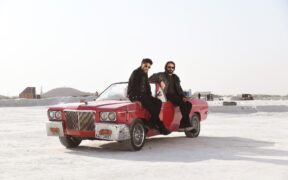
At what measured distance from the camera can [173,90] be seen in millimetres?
10523

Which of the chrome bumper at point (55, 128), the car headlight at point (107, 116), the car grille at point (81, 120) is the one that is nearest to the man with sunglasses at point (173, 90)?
the car headlight at point (107, 116)

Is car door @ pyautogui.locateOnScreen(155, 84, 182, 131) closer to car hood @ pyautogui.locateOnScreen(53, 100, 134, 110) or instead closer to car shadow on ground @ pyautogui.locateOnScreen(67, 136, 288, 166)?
car shadow on ground @ pyautogui.locateOnScreen(67, 136, 288, 166)

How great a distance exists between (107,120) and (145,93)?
3.72 ft

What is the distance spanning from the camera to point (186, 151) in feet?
29.1

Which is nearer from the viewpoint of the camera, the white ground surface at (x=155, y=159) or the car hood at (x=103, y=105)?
the white ground surface at (x=155, y=159)

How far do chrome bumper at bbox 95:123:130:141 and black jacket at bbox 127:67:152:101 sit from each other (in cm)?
80

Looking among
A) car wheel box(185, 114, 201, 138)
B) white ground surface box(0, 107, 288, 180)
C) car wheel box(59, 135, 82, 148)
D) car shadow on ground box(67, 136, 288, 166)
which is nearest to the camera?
white ground surface box(0, 107, 288, 180)

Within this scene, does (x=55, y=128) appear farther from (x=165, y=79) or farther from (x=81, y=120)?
(x=165, y=79)

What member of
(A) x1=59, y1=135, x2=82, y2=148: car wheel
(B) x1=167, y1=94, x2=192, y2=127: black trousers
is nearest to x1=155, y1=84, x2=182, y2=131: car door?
(B) x1=167, y1=94, x2=192, y2=127: black trousers

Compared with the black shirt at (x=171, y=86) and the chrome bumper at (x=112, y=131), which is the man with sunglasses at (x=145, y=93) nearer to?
the chrome bumper at (x=112, y=131)

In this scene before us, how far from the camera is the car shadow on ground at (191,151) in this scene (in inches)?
309

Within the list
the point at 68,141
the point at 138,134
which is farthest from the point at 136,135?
the point at 68,141

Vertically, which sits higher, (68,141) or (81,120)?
(81,120)

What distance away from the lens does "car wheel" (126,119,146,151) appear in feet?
28.7
